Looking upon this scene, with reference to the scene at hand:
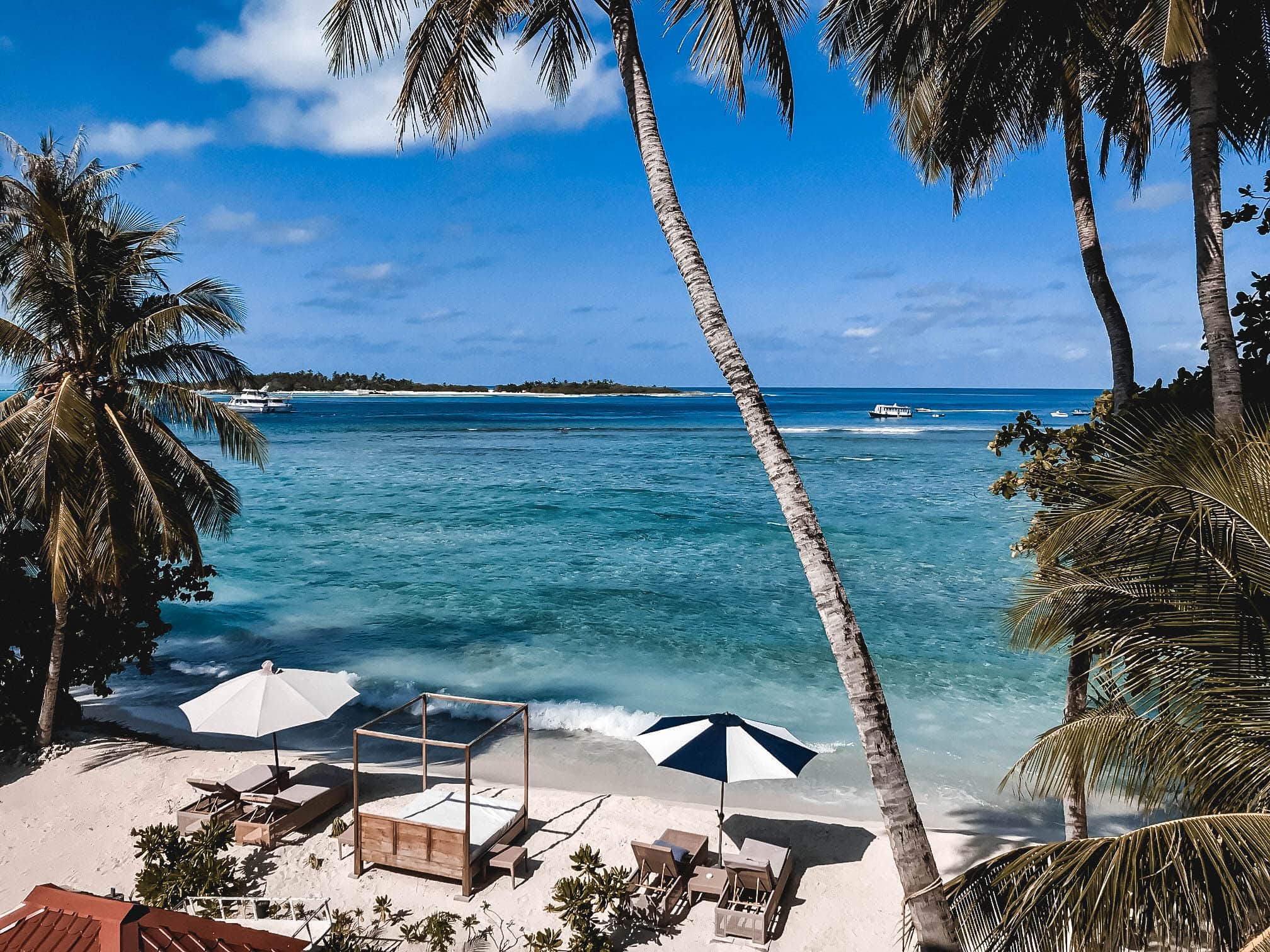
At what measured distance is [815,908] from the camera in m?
7.95

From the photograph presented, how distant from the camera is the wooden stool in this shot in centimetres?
822

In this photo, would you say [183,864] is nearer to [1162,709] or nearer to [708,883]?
[708,883]

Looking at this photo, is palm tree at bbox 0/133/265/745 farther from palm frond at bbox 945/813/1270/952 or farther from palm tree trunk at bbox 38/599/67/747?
palm frond at bbox 945/813/1270/952

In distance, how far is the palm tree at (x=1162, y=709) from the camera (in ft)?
11.6

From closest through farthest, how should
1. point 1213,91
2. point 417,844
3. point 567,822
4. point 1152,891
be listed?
point 1152,891 → point 1213,91 → point 417,844 → point 567,822

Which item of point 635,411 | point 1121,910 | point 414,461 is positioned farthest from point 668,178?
point 635,411

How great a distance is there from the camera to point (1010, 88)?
25.2ft

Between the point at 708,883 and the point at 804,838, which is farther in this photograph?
the point at 804,838

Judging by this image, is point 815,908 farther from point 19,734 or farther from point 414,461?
point 414,461

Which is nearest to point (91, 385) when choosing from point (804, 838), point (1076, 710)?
point (804, 838)

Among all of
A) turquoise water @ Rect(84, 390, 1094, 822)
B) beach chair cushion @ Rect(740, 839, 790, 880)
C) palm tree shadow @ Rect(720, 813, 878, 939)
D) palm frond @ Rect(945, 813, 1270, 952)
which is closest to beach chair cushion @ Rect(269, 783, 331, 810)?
turquoise water @ Rect(84, 390, 1094, 822)

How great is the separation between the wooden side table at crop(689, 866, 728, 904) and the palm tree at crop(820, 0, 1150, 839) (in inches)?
133

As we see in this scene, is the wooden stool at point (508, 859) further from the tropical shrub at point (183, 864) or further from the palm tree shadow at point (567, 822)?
the tropical shrub at point (183, 864)

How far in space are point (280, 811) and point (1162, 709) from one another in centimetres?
914
